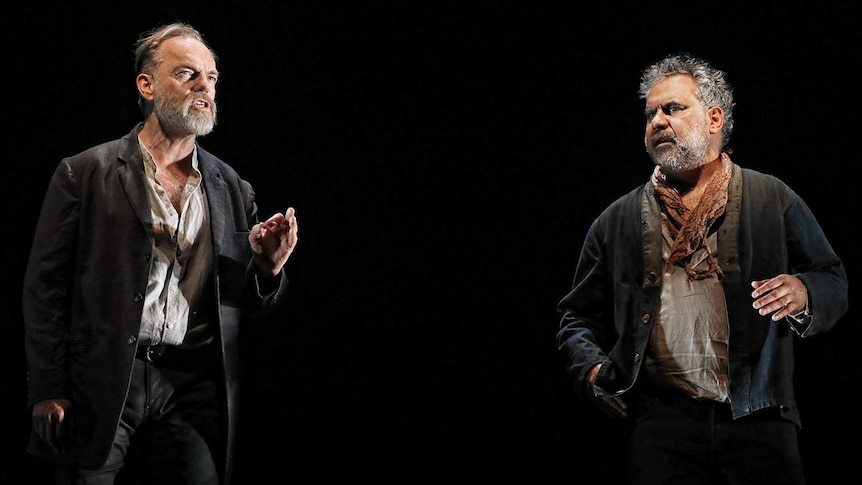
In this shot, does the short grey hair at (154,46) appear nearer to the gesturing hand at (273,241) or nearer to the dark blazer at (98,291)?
the dark blazer at (98,291)

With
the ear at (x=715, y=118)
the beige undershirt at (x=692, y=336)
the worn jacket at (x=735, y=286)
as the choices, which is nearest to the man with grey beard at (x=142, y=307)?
the worn jacket at (x=735, y=286)

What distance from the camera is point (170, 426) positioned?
2670 millimetres

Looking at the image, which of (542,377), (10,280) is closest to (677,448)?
(542,377)

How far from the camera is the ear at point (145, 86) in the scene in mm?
3012

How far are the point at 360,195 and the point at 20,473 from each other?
150 cm

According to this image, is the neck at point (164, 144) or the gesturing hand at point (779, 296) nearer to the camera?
the gesturing hand at point (779, 296)

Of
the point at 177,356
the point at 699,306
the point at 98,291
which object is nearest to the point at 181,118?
the point at 98,291

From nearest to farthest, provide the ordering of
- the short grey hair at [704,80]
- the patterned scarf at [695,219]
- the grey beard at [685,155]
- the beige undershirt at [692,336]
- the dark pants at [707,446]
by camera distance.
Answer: the dark pants at [707,446]
the beige undershirt at [692,336]
the patterned scarf at [695,219]
the grey beard at [685,155]
the short grey hair at [704,80]

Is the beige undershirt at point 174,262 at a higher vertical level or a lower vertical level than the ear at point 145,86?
lower

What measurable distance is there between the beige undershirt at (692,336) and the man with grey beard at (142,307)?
1102mm

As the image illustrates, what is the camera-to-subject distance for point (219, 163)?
2990mm

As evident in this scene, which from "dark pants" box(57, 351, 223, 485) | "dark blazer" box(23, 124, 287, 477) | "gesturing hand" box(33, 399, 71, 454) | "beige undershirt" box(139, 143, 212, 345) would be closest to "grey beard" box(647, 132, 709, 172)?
"dark blazer" box(23, 124, 287, 477)

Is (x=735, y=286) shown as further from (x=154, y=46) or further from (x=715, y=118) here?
(x=154, y=46)

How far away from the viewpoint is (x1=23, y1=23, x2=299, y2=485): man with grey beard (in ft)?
8.38
